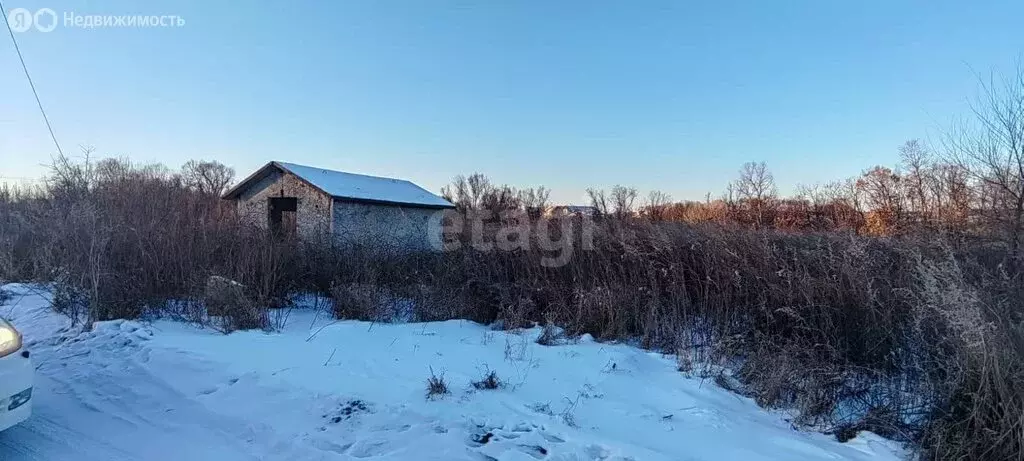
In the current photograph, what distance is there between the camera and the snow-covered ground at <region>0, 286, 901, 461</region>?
3.14 metres

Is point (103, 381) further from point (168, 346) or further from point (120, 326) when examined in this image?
point (120, 326)

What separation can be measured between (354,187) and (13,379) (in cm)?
1367

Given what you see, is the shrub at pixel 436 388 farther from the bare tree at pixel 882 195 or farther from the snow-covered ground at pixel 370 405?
the bare tree at pixel 882 195

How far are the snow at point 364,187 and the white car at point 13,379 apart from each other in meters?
11.5

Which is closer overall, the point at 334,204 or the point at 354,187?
the point at 334,204

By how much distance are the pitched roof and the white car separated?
11531mm

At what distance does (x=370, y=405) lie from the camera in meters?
3.72

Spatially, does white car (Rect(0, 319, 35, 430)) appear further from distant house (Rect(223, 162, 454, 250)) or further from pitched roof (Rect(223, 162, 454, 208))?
pitched roof (Rect(223, 162, 454, 208))

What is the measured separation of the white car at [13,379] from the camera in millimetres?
2734

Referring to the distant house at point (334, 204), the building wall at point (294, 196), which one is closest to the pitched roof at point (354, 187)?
the distant house at point (334, 204)

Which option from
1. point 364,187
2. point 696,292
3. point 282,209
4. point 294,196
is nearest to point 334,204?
point 294,196

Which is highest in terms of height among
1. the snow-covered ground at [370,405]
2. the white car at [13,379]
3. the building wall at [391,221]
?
the building wall at [391,221]

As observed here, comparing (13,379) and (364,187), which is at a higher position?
(364,187)

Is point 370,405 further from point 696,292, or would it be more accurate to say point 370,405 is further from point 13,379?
point 696,292
